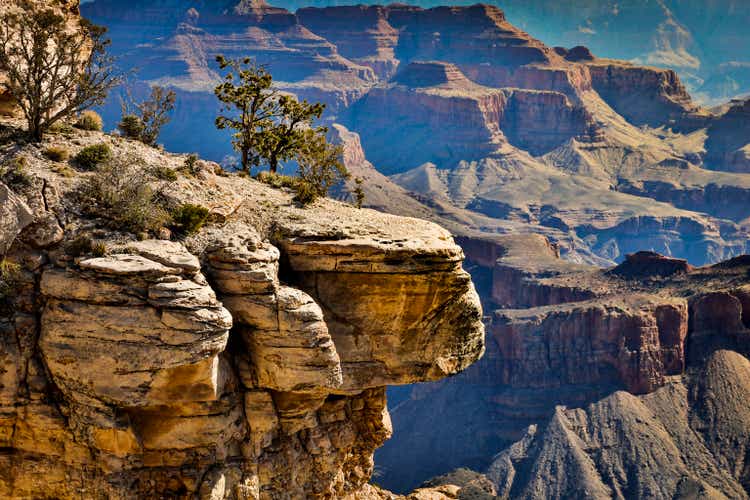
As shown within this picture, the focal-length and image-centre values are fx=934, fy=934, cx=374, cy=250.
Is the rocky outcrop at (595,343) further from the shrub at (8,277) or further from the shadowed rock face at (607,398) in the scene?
the shrub at (8,277)

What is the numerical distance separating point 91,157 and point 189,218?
195 inches

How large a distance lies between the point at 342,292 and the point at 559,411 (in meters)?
103

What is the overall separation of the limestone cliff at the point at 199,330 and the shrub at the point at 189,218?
42 cm

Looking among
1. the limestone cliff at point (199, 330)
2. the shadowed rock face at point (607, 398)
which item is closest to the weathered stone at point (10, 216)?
the limestone cliff at point (199, 330)

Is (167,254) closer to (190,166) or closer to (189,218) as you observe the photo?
(189,218)

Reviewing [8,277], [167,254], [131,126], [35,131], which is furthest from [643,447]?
[8,277]

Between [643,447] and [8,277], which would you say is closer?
[8,277]

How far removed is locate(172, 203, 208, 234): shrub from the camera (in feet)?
113

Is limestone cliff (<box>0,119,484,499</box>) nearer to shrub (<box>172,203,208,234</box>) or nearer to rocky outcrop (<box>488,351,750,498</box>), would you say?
shrub (<box>172,203,208,234</box>)

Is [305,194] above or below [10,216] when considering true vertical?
above

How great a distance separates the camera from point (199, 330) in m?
31.3

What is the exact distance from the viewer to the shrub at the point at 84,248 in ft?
104

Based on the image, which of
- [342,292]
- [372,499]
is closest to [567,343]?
[372,499]

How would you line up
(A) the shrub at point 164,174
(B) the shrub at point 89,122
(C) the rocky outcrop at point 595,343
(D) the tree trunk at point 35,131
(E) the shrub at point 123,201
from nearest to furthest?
(E) the shrub at point 123,201 < (D) the tree trunk at point 35,131 < (A) the shrub at point 164,174 < (B) the shrub at point 89,122 < (C) the rocky outcrop at point 595,343
